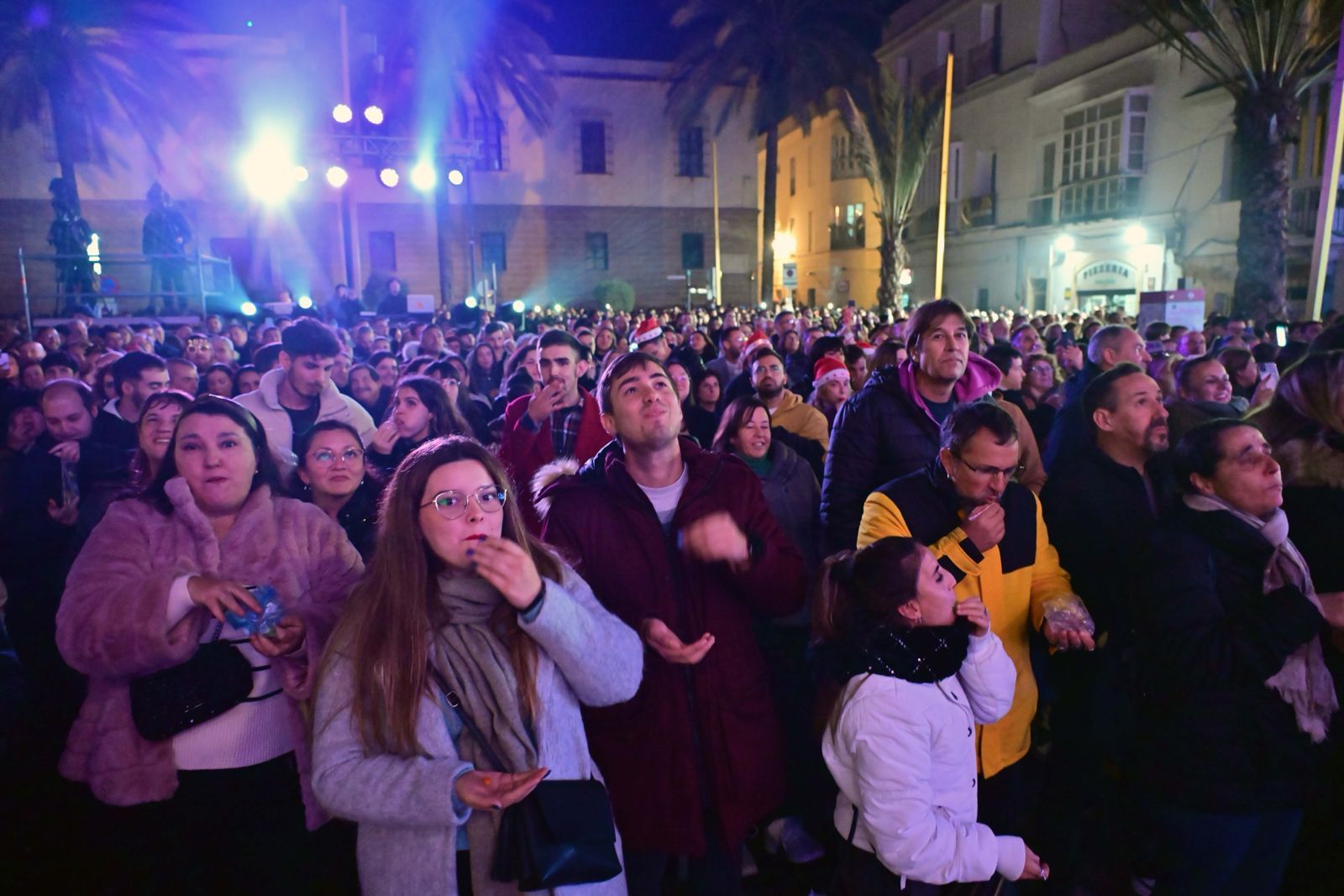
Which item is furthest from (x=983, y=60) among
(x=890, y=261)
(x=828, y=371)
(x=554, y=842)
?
(x=554, y=842)

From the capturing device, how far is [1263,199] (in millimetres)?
13469

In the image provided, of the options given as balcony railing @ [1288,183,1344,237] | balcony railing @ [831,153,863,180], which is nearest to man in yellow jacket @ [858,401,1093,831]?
balcony railing @ [1288,183,1344,237]

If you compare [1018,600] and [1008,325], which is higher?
[1008,325]

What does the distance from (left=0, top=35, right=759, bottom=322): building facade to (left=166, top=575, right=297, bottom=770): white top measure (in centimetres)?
2097

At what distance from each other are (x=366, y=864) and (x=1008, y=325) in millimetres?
14430

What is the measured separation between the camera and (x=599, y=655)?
214 cm

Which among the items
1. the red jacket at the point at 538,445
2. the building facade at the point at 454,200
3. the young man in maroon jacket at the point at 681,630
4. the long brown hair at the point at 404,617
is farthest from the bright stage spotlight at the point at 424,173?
the long brown hair at the point at 404,617

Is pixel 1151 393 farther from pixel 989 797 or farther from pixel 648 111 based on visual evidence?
pixel 648 111

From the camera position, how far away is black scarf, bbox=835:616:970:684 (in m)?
2.26

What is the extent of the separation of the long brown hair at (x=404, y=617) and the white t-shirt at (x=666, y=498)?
0.54 metres

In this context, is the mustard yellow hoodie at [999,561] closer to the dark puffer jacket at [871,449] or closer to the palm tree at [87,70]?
the dark puffer jacket at [871,449]

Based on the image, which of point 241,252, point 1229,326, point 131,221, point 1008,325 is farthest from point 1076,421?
point 131,221

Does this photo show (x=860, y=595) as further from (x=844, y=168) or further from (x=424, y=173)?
(x=844, y=168)

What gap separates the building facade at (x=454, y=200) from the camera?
27.2 metres
